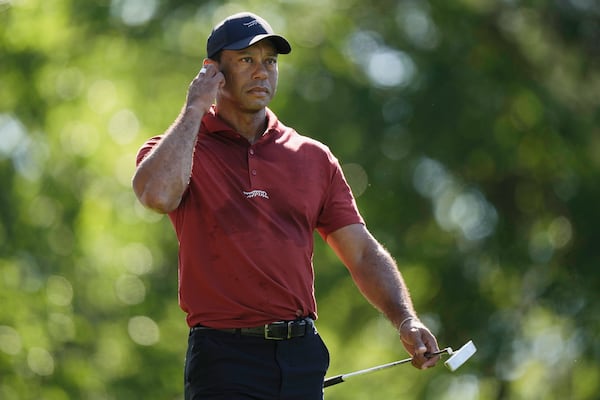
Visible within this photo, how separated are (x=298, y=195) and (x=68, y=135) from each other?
584 inches

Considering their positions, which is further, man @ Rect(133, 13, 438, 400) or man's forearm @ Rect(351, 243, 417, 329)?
man's forearm @ Rect(351, 243, 417, 329)

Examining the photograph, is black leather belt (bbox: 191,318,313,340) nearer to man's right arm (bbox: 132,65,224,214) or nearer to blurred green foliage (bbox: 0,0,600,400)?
man's right arm (bbox: 132,65,224,214)

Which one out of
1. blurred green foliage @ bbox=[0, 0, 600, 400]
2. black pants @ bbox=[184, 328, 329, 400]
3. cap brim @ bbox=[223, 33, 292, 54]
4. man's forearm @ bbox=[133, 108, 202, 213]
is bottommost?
black pants @ bbox=[184, 328, 329, 400]

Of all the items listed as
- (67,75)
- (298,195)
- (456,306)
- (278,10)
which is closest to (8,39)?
(67,75)

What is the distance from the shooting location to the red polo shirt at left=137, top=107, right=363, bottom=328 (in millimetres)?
5344

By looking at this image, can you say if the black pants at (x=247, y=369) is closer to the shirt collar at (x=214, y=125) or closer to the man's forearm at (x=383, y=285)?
the man's forearm at (x=383, y=285)

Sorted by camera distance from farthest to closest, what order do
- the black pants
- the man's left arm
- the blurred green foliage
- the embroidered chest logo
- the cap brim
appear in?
the blurred green foliage < the cap brim < the man's left arm < the embroidered chest logo < the black pants

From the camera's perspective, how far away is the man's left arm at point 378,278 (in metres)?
5.64

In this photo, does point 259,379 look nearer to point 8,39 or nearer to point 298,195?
point 298,195

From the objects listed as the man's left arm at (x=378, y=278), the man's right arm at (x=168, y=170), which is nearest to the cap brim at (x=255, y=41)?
the man's right arm at (x=168, y=170)

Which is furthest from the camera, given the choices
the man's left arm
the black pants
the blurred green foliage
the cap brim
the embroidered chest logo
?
the blurred green foliage

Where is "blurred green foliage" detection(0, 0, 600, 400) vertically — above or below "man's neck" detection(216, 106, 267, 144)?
above

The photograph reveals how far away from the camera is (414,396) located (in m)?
17.9

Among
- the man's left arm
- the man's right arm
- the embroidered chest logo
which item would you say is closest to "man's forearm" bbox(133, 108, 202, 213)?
the man's right arm
